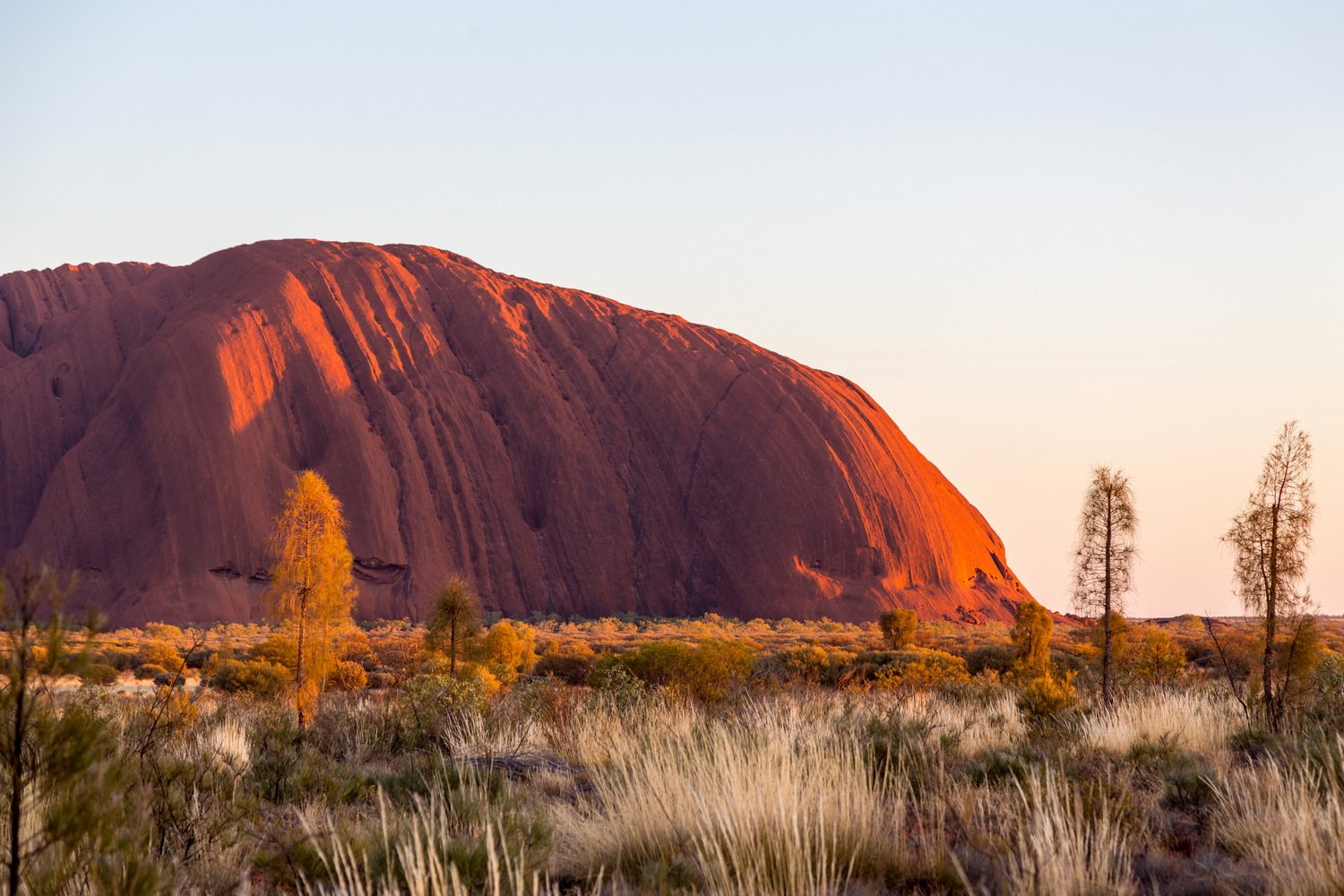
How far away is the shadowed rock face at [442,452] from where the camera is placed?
186ft

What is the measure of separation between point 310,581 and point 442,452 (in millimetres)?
47181

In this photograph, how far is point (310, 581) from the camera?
18781 mm

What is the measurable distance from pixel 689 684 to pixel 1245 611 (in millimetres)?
8235

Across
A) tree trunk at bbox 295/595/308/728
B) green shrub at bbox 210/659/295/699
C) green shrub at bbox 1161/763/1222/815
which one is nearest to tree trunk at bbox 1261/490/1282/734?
green shrub at bbox 1161/763/1222/815

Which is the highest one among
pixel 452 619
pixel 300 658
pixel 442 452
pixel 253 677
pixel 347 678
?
pixel 442 452

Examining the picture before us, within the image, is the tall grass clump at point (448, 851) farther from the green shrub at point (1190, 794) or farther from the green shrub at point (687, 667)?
the green shrub at point (687, 667)

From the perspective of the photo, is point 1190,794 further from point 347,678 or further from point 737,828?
point 347,678

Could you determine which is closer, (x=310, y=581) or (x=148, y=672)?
(x=310, y=581)

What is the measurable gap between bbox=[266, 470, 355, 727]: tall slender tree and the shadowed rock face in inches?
1468

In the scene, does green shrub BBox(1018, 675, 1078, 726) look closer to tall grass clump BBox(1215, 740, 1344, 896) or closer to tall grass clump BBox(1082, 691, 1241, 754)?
tall grass clump BBox(1082, 691, 1241, 754)

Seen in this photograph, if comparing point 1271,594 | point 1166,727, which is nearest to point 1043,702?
point 1166,727

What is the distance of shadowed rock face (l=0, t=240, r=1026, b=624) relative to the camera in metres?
56.6

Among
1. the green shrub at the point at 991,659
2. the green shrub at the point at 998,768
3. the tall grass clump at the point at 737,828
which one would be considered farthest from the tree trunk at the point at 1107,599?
the green shrub at the point at 991,659

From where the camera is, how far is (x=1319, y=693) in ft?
41.7
